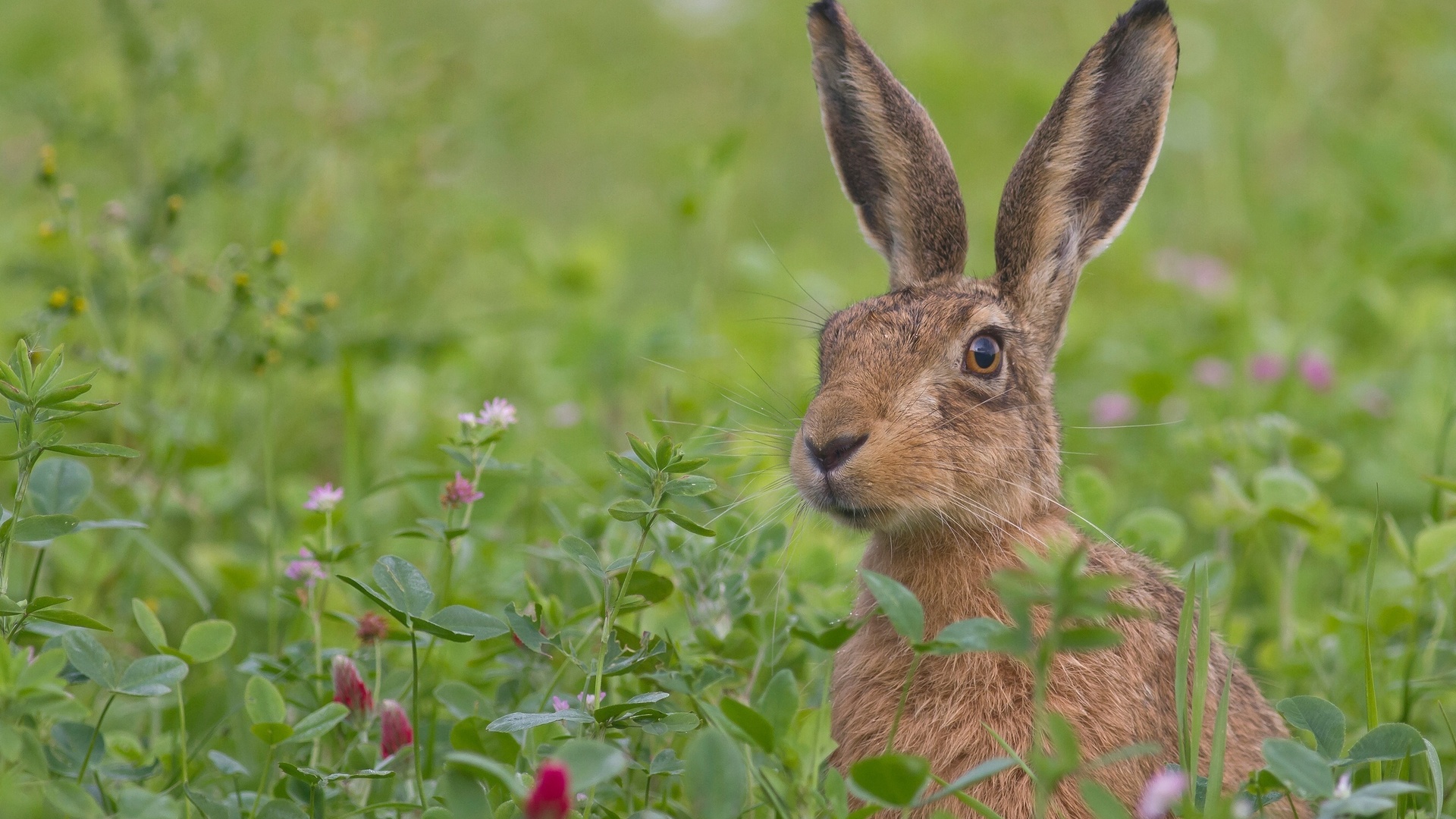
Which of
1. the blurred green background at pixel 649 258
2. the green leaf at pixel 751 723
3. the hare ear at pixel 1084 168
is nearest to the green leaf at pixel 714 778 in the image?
the green leaf at pixel 751 723

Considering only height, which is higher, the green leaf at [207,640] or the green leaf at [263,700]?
the green leaf at [207,640]

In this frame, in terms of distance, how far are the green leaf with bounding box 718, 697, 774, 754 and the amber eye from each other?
1.55m

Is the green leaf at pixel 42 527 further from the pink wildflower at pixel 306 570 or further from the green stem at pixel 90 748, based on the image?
the pink wildflower at pixel 306 570

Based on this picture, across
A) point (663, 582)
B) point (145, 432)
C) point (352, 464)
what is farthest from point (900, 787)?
point (145, 432)

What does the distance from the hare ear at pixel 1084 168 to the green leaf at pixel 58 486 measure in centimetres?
244

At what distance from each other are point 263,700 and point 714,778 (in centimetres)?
107

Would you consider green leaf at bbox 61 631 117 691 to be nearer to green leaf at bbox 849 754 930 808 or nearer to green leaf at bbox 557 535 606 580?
green leaf at bbox 557 535 606 580

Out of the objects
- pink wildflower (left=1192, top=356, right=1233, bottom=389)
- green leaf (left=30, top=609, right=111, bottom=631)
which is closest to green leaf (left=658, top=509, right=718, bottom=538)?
green leaf (left=30, top=609, right=111, bottom=631)

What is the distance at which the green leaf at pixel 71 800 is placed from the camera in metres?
2.34

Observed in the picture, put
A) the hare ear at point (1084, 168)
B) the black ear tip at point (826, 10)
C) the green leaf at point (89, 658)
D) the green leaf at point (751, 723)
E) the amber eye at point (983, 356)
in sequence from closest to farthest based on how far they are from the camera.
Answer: the green leaf at point (751, 723), the green leaf at point (89, 658), the amber eye at point (983, 356), the hare ear at point (1084, 168), the black ear tip at point (826, 10)

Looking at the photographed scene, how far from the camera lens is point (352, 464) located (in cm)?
430

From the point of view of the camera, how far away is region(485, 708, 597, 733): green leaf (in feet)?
8.63

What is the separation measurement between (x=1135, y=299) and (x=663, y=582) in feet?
17.2

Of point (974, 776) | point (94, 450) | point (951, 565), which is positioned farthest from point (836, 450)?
point (94, 450)
